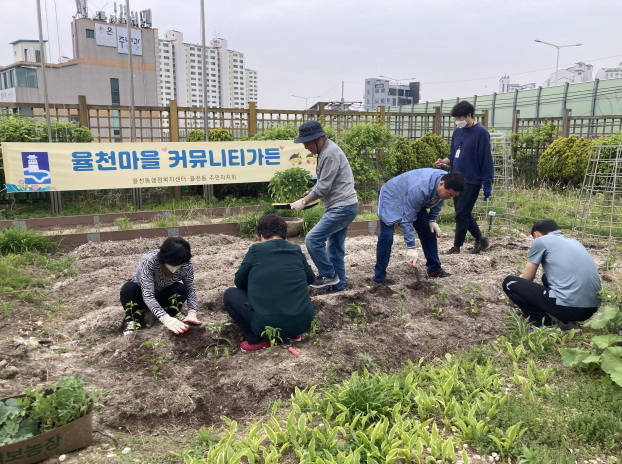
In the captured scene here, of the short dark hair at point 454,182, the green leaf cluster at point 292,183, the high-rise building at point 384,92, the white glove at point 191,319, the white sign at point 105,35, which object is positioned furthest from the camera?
the high-rise building at point 384,92

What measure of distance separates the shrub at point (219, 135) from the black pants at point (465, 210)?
5584 millimetres

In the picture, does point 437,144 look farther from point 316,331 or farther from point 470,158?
point 316,331

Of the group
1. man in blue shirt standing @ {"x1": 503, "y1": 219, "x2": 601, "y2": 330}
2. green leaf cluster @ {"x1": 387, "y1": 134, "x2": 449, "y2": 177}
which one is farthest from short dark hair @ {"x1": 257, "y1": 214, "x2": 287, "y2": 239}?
green leaf cluster @ {"x1": 387, "y1": 134, "x2": 449, "y2": 177}

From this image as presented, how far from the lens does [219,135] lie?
10203mm

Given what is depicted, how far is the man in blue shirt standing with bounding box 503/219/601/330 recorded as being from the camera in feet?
11.5

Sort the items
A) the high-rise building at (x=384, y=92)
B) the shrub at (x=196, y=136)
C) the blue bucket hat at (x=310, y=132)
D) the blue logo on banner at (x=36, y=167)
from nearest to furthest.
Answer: the blue bucket hat at (x=310, y=132) → the blue logo on banner at (x=36, y=167) → the shrub at (x=196, y=136) → the high-rise building at (x=384, y=92)

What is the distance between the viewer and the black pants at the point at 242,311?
3484mm

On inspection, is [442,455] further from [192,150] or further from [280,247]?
[192,150]

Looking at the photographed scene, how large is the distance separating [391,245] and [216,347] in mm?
2352

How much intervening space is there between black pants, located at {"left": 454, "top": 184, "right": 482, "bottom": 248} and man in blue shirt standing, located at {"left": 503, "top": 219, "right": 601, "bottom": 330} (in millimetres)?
2297

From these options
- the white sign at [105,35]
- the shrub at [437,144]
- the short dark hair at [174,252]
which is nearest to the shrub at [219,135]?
the shrub at [437,144]

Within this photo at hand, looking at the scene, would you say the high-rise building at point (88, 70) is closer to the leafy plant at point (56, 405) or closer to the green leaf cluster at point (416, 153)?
the green leaf cluster at point (416, 153)

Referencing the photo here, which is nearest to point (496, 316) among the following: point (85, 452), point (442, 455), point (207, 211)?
point (442, 455)

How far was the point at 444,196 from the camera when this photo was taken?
15.1 ft
